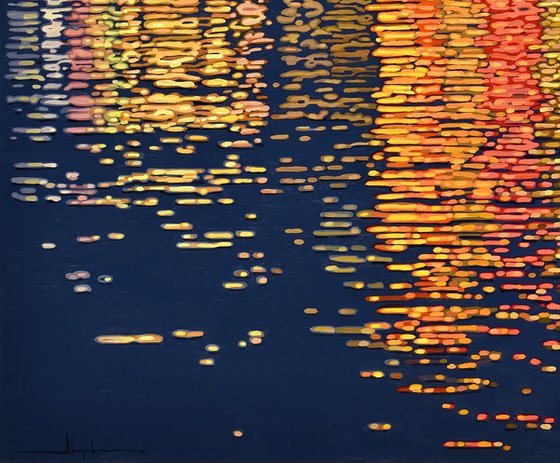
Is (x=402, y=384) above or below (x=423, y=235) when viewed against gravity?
below

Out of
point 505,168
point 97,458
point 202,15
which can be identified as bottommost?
point 97,458

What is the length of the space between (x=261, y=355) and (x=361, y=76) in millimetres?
1011

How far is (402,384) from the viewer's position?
8.27 feet

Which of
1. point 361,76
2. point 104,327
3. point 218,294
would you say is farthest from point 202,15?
point 104,327

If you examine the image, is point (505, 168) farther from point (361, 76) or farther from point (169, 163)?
point (169, 163)

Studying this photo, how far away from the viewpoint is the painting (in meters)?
2.53

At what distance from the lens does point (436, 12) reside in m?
2.57

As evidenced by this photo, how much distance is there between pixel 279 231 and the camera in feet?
8.38

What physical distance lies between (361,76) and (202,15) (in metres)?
0.59

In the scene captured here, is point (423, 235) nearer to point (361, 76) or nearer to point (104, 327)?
point (361, 76)

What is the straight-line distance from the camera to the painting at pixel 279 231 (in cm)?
253
